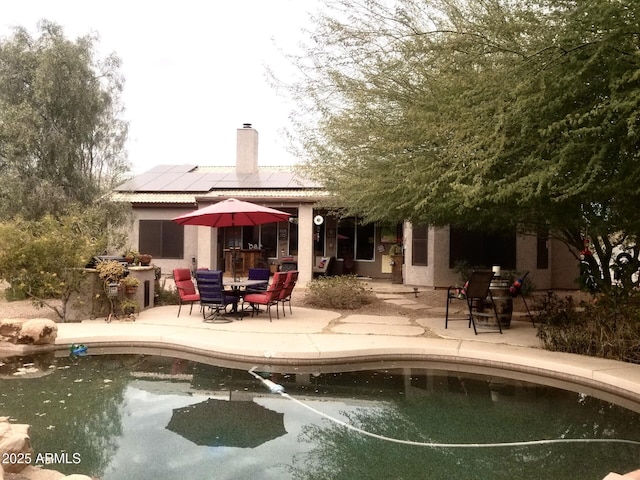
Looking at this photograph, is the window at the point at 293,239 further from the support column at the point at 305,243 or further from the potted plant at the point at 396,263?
the potted plant at the point at 396,263

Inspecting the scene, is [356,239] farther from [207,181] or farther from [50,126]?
[50,126]

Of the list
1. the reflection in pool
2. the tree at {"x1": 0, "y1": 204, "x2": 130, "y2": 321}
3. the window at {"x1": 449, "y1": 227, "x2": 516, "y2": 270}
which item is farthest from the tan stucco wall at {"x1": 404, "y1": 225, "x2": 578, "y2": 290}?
the tree at {"x1": 0, "y1": 204, "x2": 130, "y2": 321}

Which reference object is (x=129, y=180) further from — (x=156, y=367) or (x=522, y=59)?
(x=522, y=59)

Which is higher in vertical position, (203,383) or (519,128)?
(519,128)

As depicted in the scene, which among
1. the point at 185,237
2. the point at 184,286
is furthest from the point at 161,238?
the point at 184,286

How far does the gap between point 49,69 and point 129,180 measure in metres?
4.92

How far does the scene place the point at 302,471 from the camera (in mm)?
3803

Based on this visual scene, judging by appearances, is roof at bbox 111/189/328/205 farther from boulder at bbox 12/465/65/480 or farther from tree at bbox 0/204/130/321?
boulder at bbox 12/465/65/480

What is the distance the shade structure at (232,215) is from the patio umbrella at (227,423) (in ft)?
16.9

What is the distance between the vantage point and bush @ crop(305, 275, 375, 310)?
11156 mm

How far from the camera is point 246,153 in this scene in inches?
786

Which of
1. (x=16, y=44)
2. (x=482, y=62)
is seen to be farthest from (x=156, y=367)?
(x=16, y=44)

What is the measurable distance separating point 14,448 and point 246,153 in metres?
17.5

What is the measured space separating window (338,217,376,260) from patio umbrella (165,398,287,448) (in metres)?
13.3
